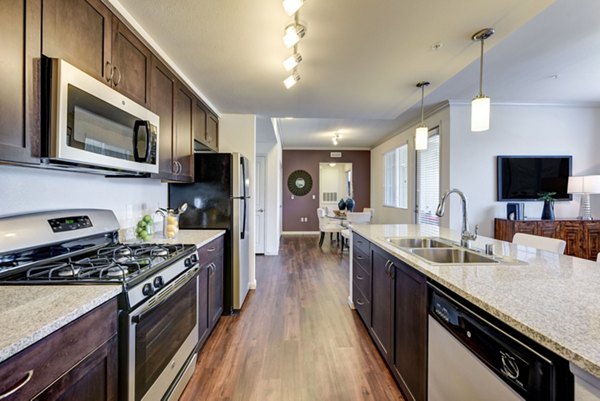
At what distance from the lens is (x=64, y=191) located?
5.28 feet

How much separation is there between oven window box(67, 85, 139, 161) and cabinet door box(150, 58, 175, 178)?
48 cm

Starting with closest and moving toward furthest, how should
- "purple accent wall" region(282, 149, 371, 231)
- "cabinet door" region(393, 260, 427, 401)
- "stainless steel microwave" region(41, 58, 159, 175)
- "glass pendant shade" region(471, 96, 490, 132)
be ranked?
"stainless steel microwave" region(41, 58, 159, 175)
"cabinet door" region(393, 260, 427, 401)
"glass pendant shade" region(471, 96, 490, 132)
"purple accent wall" region(282, 149, 371, 231)

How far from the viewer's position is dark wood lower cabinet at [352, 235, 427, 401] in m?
1.44

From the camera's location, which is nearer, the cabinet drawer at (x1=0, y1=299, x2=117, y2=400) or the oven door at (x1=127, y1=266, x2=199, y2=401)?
the cabinet drawer at (x1=0, y1=299, x2=117, y2=400)

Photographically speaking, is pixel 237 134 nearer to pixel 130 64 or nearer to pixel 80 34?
pixel 130 64

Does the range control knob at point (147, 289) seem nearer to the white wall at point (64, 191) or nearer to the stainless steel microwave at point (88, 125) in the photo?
the stainless steel microwave at point (88, 125)

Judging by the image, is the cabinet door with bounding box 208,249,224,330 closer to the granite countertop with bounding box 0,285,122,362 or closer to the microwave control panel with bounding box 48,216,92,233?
the microwave control panel with bounding box 48,216,92,233

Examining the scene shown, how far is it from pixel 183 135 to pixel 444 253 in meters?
2.30

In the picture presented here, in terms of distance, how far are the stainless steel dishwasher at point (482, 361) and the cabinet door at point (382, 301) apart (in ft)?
1.79

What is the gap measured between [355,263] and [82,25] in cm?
271

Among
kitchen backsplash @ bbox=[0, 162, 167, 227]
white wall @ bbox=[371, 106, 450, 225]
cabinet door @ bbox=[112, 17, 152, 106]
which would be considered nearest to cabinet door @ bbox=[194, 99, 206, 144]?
kitchen backsplash @ bbox=[0, 162, 167, 227]

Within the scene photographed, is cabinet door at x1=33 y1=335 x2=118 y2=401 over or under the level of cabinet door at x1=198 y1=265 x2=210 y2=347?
over

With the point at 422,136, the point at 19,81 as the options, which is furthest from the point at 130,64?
the point at 422,136

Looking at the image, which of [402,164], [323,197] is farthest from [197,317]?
[323,197]
